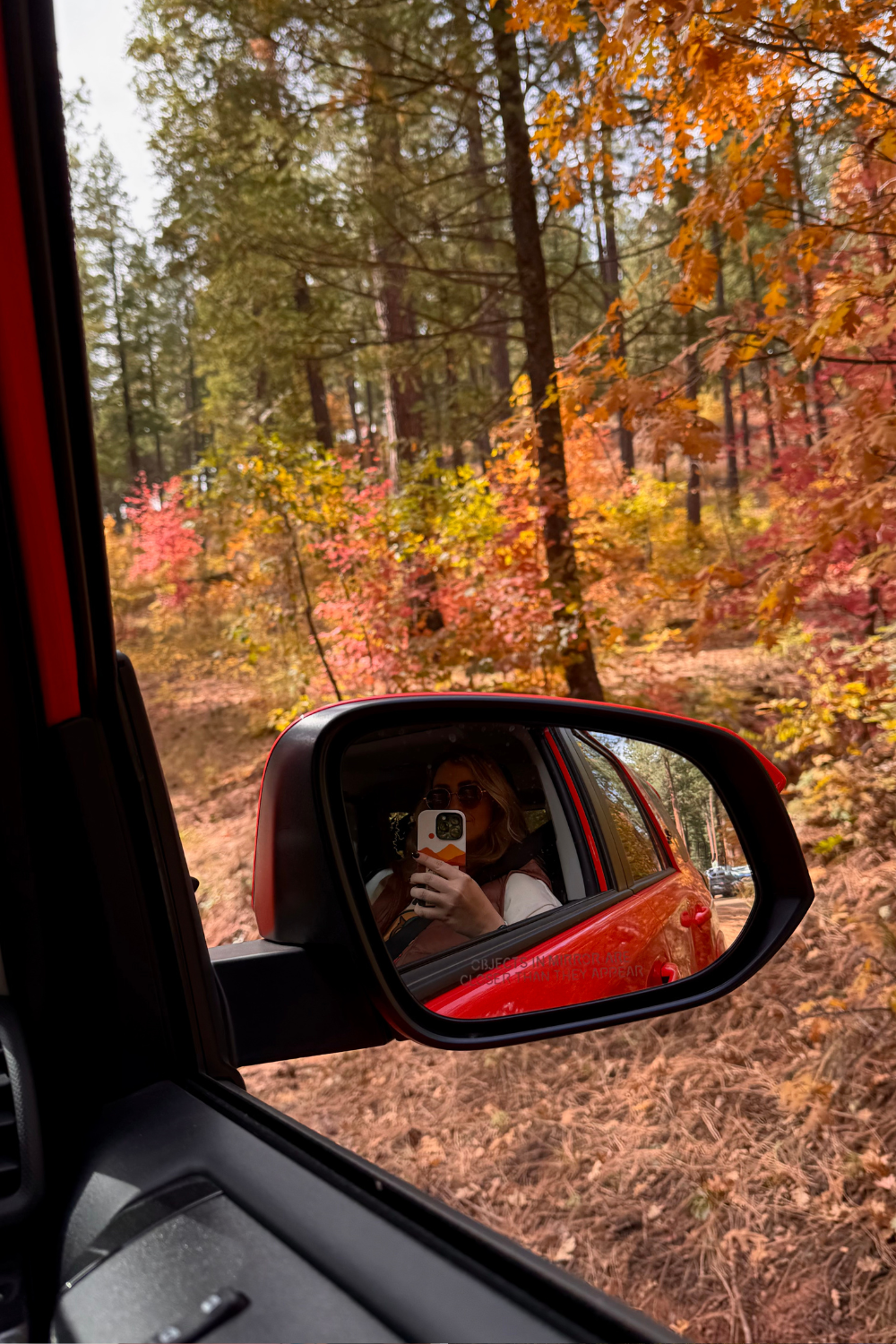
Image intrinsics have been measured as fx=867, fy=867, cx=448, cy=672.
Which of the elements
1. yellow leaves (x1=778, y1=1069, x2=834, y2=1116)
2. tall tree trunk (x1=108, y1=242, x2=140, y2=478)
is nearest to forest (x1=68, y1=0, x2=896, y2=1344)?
yellow leaves (x1=778, y1=1069, x2=834, y2=1116)

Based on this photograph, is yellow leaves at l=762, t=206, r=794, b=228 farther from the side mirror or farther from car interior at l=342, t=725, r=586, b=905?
car interior at l=342, t=725, r=586, b=905

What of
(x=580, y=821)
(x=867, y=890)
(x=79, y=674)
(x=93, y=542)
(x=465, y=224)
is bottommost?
(x=867, y=890)

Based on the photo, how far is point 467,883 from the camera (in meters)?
1.35

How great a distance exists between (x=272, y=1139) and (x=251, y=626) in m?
10.3

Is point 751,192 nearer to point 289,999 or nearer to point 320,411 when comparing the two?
point 289,999

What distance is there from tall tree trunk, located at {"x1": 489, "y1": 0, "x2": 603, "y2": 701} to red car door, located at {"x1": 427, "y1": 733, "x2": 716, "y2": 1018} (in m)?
5.88

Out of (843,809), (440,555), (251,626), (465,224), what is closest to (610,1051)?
(843,809)

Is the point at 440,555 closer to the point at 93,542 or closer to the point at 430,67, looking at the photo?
the point at 430,67

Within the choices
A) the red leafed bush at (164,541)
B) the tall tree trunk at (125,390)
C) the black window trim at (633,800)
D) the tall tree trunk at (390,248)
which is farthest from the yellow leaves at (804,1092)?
the tall tree trunk at (125,390)

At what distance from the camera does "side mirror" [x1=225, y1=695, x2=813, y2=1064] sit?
1.36 metres

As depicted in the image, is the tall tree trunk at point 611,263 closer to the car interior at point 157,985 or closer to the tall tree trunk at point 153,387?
the car interior at point 157,985

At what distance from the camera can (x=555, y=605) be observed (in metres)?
7.54

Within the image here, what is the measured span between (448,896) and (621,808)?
0.51m

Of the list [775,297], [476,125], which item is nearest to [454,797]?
[775,297]
